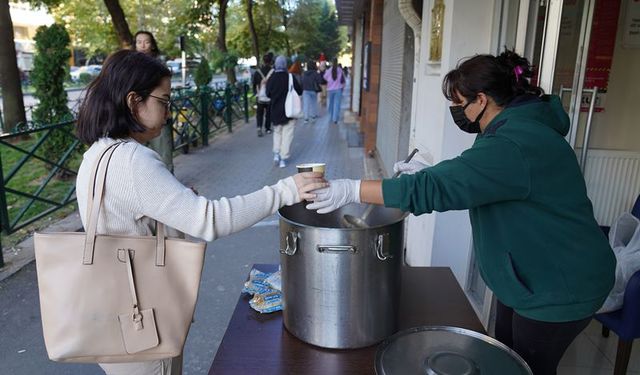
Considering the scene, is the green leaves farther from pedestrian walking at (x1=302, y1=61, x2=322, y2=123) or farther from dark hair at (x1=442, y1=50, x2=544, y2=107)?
pedestrian walking at (x1=302, y1=61, x2=322, y2=123)

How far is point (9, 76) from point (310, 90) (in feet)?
25.6

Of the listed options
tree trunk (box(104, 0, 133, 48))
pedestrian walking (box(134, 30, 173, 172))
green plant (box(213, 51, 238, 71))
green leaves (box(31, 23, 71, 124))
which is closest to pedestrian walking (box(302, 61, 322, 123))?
green plant (box(213, 51, 238, 71))

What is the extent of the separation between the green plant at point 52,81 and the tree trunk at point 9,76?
312cm

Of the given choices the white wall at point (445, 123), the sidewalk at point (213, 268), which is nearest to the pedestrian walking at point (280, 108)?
the sidewalk at point (213, 268)

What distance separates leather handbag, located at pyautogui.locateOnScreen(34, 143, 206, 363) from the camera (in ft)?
4.76

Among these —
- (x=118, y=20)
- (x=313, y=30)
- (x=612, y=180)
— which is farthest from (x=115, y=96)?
(x=313, y=30)

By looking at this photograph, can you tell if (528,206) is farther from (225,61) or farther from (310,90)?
(225,61)

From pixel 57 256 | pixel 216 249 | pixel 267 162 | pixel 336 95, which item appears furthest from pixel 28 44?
pixel 57 256

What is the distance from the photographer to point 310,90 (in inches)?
585

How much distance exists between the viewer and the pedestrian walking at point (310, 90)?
1442 centimetres

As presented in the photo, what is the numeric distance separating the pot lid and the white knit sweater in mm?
613

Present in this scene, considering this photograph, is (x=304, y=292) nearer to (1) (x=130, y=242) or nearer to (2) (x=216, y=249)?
(1) (x=130, y=242)

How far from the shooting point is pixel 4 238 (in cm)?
498

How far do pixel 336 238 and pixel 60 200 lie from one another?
19.5ft
